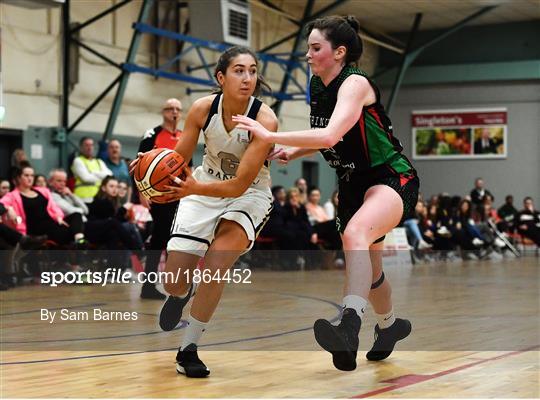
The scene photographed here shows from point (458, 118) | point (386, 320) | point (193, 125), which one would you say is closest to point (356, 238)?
point (386, 320)

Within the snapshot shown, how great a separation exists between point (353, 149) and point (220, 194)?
2.18 feet

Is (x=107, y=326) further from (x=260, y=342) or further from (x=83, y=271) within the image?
(x=83, y=271)

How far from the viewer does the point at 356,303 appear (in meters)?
4.20

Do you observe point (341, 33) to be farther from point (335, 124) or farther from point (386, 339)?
point (386, 339)

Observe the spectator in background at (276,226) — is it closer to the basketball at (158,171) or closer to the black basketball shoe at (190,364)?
the black basketball shoe at (190,364)

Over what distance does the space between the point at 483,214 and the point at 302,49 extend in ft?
18.6

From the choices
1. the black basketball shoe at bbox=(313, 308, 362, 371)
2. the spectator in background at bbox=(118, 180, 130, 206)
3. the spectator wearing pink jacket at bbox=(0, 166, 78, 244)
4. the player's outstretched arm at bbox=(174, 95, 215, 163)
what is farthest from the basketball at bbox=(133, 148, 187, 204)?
the spectator in background at bbox=(118, 180, 130, 206)

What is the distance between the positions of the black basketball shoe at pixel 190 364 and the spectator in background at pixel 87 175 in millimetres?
7707

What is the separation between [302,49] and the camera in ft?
71.5

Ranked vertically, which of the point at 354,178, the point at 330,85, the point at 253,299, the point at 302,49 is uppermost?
the point at 302,49

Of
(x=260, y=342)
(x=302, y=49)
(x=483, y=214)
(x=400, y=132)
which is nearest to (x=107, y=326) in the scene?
(x=260, y=342)

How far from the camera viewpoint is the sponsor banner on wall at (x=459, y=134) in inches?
990

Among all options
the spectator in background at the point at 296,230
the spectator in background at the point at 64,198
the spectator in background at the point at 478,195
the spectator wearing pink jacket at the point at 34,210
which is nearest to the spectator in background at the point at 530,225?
the spectator in background at the point at 478,195

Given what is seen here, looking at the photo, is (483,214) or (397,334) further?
(483,214)
